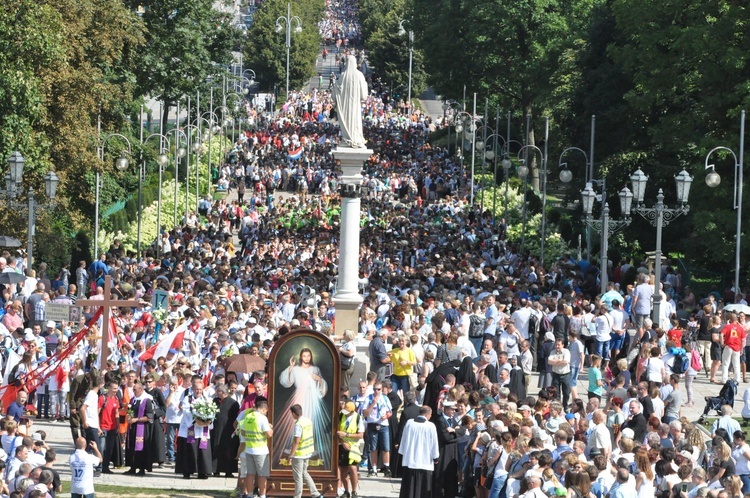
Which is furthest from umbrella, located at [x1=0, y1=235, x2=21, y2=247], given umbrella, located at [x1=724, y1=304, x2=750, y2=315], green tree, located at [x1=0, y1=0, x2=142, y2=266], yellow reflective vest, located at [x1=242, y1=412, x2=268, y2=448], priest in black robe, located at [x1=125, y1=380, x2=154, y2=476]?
yellow reflective vest, located at [x1=242, y1=412, x2=268, y2=448]

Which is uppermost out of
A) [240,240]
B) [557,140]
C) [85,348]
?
[557,140]

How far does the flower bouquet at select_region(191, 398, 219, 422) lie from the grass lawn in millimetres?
1134

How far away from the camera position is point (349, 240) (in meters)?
32.9

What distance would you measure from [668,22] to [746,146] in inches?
243

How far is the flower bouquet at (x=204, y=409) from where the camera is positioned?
971 inches

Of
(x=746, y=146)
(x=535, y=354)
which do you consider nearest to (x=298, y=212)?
(x=746, y=146)

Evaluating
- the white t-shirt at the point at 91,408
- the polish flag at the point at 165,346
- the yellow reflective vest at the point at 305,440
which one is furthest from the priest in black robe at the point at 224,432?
the polish flag at the point at 165,346

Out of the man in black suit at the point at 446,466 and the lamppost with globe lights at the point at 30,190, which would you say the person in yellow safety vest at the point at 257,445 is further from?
the lamppost with globe lights at the point at 30,190

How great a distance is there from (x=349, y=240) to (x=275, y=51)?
95.9 m

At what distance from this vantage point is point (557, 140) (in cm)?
6600

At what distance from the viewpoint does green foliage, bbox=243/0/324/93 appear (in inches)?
5012

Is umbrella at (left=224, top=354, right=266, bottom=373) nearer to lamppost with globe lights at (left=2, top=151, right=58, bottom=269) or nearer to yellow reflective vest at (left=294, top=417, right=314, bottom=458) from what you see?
yellow reflective vest at (left=294, top=417, right=314, bottom=458)

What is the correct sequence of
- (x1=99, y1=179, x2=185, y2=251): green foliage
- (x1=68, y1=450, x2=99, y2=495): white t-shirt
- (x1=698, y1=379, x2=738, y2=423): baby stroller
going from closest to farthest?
(x1=68, y1=450, x2=99, y2=495): white t-shirt
(x1=698, y1=379, x2=738, y2=423): baby stroller
(x1=99, y1=179, x2=185, y2=251): green foliage

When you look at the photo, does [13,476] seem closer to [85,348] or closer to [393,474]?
[393,474]
